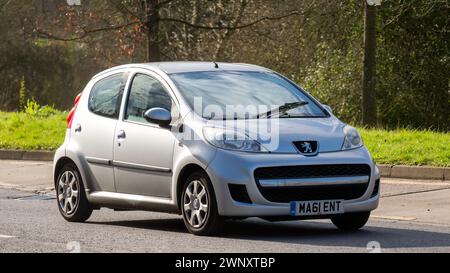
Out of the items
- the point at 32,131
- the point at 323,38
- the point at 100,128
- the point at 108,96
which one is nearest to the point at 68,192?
the point at 100,128

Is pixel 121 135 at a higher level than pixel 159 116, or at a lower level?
lower

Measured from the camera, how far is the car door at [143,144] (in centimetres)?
1073

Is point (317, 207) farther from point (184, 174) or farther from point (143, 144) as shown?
point (143, 144)

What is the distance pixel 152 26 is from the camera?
25328mm

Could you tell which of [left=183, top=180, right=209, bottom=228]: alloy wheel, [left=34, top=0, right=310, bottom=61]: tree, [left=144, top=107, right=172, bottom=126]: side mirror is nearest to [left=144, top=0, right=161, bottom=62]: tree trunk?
[left=34, top=0, right=310, bottom=61]: tree

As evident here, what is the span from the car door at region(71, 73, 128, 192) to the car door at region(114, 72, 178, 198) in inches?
5.6

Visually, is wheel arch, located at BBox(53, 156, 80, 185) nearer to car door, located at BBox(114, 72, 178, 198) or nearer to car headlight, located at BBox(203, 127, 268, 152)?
car door, located at BBox(114, 72, 178, 198)

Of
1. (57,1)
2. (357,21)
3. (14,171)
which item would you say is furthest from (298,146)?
(57,1)

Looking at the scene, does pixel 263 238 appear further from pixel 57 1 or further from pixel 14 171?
pixel 57 1

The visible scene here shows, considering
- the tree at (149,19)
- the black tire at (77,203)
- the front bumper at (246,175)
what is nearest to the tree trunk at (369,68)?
the tree at (149,19)

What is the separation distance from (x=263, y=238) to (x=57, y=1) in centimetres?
2350

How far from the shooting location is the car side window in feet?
36.5

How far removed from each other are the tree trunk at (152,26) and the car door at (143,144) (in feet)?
44.7

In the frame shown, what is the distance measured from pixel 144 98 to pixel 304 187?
215 centimetres
